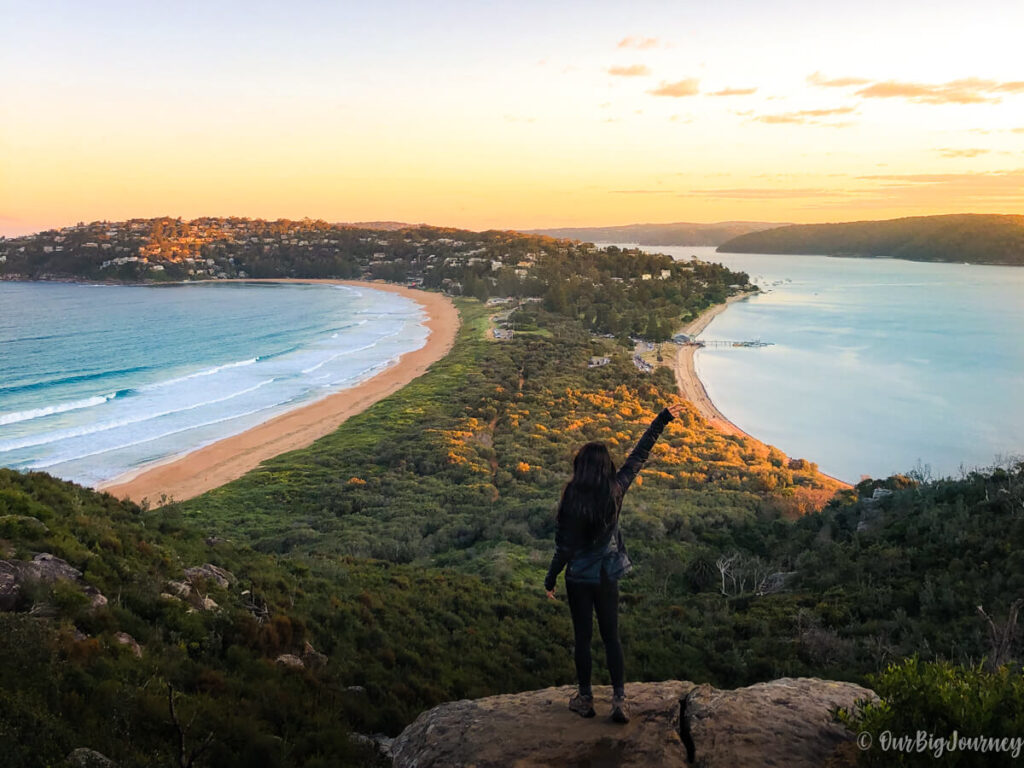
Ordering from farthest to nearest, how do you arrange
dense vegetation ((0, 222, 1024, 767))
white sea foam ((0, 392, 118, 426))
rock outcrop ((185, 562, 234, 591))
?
white sea foam ((0, 392, 118, 426)), rock outcrop ((185, 562, 234, 591)), dense vegetation ((0, 222, 1024, 767))

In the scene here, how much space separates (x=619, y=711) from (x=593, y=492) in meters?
1.56

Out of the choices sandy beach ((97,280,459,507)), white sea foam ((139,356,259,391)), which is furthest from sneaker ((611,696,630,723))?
white sea foam ((139,356,259,391))

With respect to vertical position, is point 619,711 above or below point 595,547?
below

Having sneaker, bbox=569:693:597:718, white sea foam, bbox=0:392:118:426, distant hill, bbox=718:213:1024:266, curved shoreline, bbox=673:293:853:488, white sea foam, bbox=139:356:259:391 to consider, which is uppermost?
distant hill, bbox=718:213:1024:266

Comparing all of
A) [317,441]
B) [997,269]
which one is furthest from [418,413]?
[997,269]

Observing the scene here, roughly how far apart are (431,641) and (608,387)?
105 feet

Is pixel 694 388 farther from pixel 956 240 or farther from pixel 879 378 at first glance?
pixel 956 240

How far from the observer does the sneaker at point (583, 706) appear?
15.4ft

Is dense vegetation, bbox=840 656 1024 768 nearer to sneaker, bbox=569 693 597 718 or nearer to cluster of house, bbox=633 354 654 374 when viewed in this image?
sneaker, bbox=569 693 597 718

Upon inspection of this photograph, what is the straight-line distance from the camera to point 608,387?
39750 millimetres

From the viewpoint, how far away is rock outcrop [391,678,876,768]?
4129 millimetres

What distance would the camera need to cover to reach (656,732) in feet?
14.3

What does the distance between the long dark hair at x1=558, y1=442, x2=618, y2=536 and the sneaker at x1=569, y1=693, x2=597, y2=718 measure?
52.6 inches

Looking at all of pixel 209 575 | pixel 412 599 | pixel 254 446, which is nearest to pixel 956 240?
pixel 254 446
